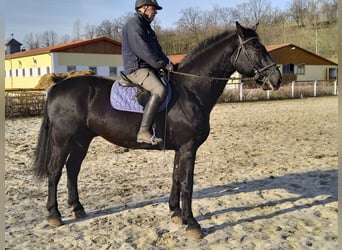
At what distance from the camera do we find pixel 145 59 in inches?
163

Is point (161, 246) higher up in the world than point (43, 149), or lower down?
lower down

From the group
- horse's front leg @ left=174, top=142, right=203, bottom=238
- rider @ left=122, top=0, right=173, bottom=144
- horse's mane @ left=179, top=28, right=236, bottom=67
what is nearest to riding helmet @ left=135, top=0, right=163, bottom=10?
rider @ left=122, top=0, right=173, bottom=144

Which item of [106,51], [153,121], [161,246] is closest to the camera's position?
[161,246]

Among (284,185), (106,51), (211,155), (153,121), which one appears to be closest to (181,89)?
(153,121)

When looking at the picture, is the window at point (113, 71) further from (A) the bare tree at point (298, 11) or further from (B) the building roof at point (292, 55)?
(A) the bare tree at point (298, 11)

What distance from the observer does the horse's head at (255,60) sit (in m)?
4.18

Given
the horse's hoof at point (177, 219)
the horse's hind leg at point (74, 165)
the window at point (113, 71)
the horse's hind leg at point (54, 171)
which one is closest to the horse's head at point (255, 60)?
the horse's hoof at point (177, 219)

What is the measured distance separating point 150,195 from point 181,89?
6.55 ft

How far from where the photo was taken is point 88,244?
13.0 ft

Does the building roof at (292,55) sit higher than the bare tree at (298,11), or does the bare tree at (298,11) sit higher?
the bare tree at (298,11)

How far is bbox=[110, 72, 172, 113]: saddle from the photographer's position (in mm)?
4293

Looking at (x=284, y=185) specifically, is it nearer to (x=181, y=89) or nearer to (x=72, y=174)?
(x=181, y=89)

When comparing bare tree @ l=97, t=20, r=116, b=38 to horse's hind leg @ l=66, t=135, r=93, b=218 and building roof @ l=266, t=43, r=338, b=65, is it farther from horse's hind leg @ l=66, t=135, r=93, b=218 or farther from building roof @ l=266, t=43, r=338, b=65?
horse's hind leg @ l=66, t=135, r=93, b=218

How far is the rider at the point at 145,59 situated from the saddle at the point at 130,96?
0.27 feet
